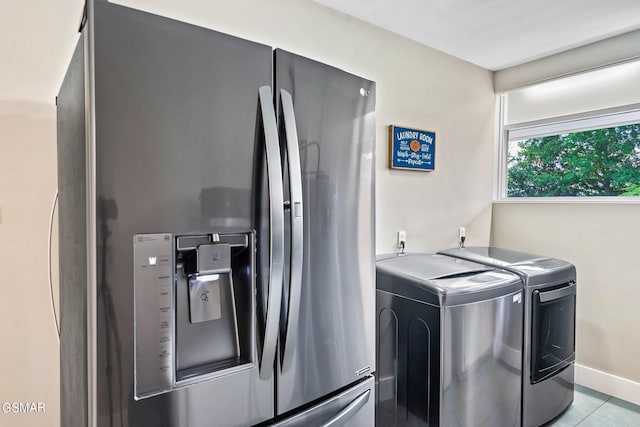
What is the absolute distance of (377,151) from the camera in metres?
2.48

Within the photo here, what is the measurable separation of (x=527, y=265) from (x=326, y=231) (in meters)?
1.78

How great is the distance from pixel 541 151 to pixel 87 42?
11.4 feet

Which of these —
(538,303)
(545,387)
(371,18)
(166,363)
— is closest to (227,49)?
(166,363)

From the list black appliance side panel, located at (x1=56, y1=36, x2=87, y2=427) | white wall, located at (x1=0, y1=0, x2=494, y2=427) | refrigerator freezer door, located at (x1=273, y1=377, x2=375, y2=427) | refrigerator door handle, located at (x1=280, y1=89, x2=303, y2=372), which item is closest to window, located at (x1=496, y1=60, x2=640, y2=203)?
white wall, located at (x1=0, y1=0, x2=494, y2=427)

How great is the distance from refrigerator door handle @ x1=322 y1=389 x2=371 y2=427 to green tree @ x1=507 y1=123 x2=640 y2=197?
2673 mm

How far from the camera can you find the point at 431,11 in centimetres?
224

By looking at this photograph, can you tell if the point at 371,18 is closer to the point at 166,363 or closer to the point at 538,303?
the point at 538,303

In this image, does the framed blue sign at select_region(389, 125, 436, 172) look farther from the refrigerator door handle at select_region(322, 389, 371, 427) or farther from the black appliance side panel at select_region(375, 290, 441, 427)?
the refrigerator door handle at select_region(322, 389, 371, 427)

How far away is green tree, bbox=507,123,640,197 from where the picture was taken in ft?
8.87

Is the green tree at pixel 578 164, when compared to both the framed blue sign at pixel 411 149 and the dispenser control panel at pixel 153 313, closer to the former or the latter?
the framed blue sign at pixel 411 149

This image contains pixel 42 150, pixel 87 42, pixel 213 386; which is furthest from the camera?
pixel 42 150

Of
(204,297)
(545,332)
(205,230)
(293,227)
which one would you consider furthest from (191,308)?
(545,332)

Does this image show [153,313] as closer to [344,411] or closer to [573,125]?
[344,411]

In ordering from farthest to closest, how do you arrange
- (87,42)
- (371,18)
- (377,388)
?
(371,18), (377,388), (87,42)
